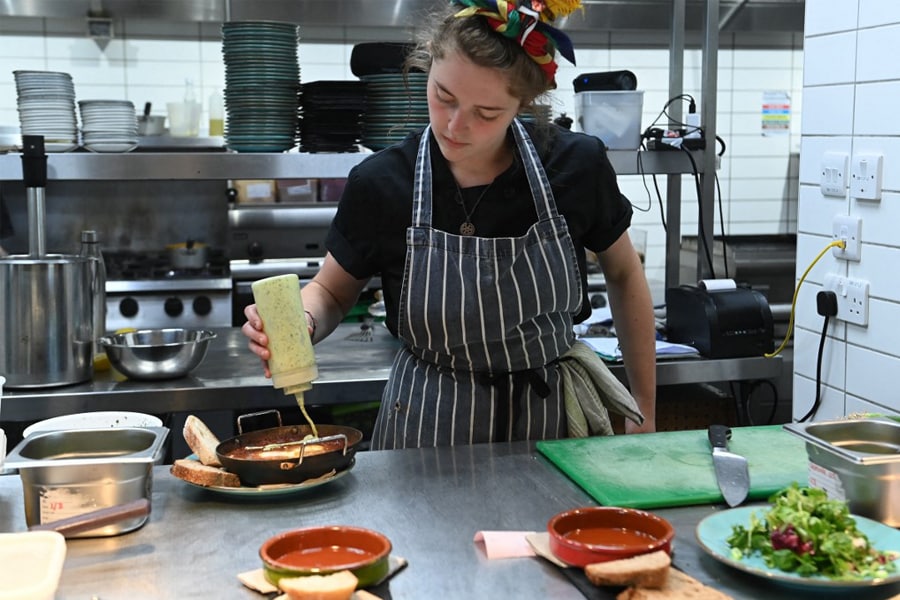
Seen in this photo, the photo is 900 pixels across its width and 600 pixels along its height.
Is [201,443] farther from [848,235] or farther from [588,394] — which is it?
[848,235]

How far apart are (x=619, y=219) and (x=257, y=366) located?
1.37 metres

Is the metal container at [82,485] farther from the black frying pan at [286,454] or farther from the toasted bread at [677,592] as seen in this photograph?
the toasted bread at [677,592]

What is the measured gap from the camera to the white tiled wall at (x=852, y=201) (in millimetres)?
2748

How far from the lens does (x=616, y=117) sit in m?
3.42

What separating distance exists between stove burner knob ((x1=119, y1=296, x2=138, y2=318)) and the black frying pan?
3.48 m

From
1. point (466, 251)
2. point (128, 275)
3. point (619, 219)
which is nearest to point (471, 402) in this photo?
point (466, 251)

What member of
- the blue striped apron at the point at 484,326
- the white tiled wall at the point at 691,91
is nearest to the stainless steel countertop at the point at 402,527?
the blue striped apron at the point at 484,326

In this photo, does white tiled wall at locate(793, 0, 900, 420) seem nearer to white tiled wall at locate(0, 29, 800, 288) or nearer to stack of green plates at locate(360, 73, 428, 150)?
stack of green plates at locate(360, 73, 428, 150)

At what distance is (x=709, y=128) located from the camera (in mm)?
3453

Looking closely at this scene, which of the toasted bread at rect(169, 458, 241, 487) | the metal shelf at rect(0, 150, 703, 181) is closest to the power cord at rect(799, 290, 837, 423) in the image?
the metal shelf at rect(0, 150, 703, 181)

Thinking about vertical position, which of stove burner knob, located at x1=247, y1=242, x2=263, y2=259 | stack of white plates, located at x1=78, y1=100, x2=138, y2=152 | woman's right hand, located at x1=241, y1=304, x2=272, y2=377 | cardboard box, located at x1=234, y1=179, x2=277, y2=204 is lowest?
stove burner knob, located at x1=247, y1=242, x2=263, y2=259

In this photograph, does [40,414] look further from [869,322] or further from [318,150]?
[869,322]

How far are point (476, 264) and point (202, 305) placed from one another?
11.0 ft

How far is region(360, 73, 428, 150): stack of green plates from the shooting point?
320cm
